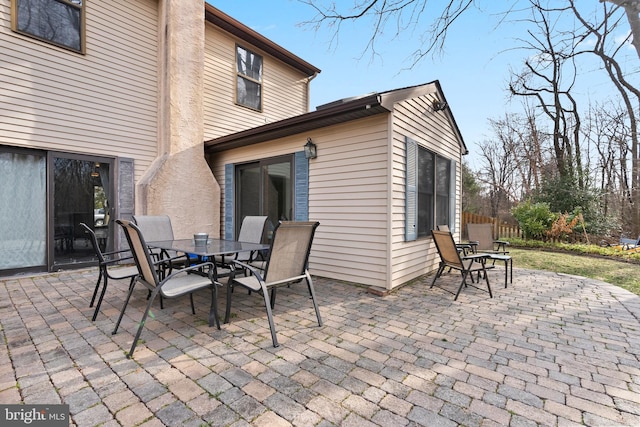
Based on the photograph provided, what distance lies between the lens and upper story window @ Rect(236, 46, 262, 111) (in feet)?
26.0

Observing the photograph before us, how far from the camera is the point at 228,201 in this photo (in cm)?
670

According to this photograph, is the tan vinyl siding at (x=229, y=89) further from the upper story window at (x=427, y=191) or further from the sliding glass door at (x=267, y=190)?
the upper story window at (x=427, y=191)

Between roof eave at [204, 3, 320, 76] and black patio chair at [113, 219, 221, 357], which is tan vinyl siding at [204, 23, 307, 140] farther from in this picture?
black patio chair at [113, 219, 221, 357]

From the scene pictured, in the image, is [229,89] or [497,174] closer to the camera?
[229,89]

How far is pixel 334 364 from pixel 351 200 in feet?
9.03

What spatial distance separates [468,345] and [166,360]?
2476 mm

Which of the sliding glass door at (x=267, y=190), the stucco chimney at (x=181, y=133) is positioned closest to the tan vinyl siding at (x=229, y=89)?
the stucco chimney at (x=181, y=133)

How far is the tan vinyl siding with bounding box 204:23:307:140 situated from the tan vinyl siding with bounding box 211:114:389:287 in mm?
3164

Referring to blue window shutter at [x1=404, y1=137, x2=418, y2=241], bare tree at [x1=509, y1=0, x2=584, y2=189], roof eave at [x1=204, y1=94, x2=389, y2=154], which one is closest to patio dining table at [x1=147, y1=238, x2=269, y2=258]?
roof eave at [x1=204, y1=94, x2=389, y2=154]

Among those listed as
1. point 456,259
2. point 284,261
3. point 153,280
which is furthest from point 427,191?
point 153,280

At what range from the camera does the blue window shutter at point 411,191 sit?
4500 mm

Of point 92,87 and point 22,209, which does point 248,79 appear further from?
point 22,209

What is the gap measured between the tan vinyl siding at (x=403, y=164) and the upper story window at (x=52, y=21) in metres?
5.91

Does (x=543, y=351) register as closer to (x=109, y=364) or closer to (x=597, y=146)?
(x=109, y=364)
